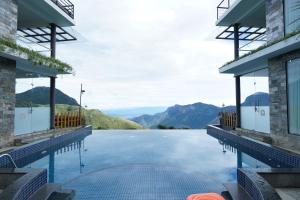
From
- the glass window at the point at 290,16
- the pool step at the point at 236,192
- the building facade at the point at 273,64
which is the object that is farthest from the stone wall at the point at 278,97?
the pool step at the point at 236,192

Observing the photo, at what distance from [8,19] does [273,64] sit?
39.5 feet

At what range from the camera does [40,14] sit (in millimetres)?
15422

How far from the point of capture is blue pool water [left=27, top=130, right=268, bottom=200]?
705cm

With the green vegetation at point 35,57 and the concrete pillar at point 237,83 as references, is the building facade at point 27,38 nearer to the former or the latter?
the green vegetation at point 35,57

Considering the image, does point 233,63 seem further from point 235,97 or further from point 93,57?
point 93,57

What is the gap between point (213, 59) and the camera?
21.5 m

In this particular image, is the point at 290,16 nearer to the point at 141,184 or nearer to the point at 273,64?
the point at 273,64

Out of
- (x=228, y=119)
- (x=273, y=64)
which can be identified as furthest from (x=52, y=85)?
(x=273, y=64)

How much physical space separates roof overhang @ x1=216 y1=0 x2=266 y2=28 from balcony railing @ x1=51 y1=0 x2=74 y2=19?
9389 millimetres

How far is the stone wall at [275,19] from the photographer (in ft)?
39.4

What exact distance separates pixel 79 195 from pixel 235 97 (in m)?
14.7

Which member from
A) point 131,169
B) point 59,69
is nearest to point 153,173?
point 131,169

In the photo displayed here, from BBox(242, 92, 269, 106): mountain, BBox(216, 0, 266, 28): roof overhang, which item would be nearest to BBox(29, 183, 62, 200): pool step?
BBox(242, 92, 269, 106): mountain

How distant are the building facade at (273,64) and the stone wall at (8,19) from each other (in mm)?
11073
